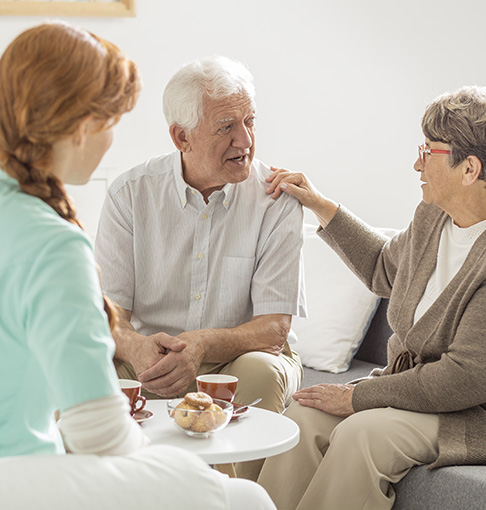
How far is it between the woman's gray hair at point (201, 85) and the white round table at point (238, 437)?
2.96ft

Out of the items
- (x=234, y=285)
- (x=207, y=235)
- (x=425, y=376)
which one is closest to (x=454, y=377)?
(x=425, y=376)

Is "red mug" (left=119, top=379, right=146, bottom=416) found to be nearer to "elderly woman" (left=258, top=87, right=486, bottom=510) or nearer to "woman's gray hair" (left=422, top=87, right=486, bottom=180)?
"elderly woman" (left=258, top=87, right=486, bottom=510)

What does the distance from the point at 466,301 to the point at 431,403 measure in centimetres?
25

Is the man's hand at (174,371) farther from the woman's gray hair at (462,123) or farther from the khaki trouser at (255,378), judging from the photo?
the woman's gray hair at (462,123)

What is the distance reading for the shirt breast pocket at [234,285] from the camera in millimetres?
2223

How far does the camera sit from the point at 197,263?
223 cm

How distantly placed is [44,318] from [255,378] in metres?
1.12

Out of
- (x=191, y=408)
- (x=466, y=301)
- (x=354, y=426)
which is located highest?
(x=466, y=301)

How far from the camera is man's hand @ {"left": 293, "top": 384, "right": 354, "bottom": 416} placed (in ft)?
6.46

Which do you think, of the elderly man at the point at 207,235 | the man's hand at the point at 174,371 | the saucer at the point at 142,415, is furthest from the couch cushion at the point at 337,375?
the saucer at the point at 142,415

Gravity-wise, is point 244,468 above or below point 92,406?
below

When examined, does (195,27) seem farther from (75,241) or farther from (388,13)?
(75,241)

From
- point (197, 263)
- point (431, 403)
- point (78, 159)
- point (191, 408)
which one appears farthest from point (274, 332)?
point (78, 159)

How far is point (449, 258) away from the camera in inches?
78.7
